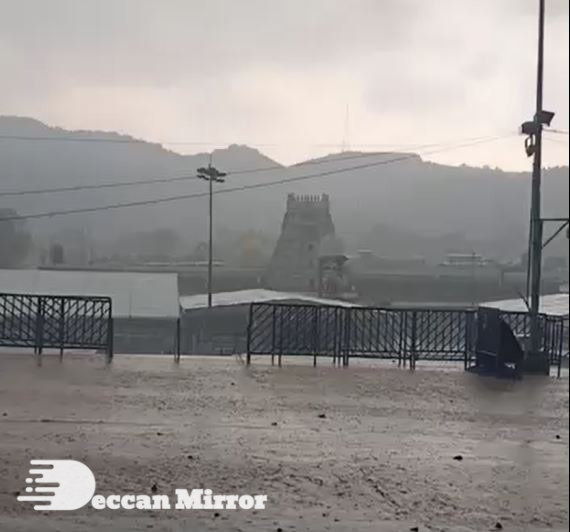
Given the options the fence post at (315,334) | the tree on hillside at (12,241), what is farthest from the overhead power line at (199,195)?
the fence post at (315,334)

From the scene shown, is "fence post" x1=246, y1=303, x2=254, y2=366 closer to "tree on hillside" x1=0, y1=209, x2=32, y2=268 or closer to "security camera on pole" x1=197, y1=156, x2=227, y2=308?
"security camera on pole" x1=197, y1=156, x2=227, y2=308

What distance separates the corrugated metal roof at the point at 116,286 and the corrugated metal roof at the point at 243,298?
2.8 inches

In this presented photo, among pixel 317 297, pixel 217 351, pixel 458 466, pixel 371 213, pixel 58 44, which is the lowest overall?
pixel 458 466

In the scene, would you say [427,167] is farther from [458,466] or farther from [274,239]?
[458,466]

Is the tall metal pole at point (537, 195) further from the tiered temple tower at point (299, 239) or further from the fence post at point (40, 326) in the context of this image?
the fence post at point (40, 326)

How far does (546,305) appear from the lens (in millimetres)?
3000

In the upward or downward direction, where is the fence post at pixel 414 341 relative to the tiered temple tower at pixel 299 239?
downward

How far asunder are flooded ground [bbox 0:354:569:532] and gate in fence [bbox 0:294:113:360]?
0.18m

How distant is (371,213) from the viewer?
146 inches

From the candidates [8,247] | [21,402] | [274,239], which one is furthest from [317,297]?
[21,402]

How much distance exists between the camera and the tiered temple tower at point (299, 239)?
3.72m

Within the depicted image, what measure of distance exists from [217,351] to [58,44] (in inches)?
89.4

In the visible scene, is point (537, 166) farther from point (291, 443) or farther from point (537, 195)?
point (291, 443)

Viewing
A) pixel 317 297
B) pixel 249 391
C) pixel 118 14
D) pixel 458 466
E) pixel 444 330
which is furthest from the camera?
pixel 249 391
